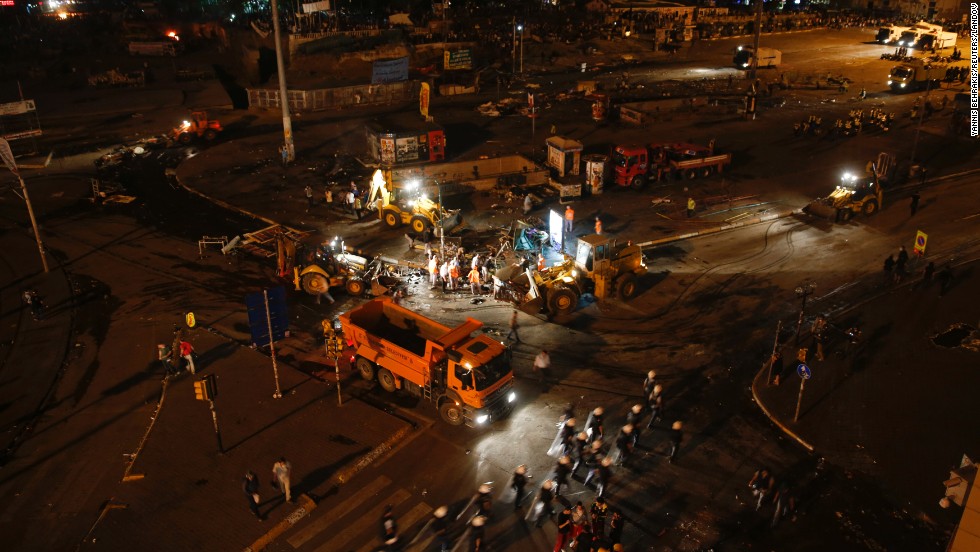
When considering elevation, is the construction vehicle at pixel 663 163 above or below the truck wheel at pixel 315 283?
above

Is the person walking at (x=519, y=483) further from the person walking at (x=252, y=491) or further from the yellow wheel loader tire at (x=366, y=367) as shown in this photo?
the yellow wheel loader tire at (x=366, y=367)

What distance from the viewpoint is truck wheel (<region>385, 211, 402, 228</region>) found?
3112 cm

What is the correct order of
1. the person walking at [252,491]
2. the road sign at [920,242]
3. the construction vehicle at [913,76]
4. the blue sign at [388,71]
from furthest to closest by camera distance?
the construction vehicle at [913,76]
the blue sign at [388,71]
the road sign at [920,242]
the person walking at [252,491]

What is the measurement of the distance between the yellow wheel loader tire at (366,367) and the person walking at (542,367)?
479cm

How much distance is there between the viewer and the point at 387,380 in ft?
63.6

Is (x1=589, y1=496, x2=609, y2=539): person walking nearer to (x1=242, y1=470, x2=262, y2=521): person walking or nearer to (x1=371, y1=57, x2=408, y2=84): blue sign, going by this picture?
(x1=242, y1=470, x2=262, y2=521): person walking

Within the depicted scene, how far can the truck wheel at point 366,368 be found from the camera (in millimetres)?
19641

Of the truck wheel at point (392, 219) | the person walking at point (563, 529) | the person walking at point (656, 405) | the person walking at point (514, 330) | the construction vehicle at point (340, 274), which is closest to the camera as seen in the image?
the person walking at point (563, 529)

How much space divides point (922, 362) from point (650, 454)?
1003 cm

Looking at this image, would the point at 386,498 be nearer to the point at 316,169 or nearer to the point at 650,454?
the point at 650,454

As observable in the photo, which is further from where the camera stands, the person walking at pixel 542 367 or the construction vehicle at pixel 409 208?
the construction vehicle at pixel 409 208

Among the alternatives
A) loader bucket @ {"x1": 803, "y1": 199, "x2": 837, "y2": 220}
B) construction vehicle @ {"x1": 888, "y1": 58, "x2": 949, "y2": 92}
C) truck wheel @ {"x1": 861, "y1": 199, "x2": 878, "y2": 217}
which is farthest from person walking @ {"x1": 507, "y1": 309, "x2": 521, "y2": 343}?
construction vehicle @ {"x1": 888, "y1": 58, "x2": 949, "y2": 92}

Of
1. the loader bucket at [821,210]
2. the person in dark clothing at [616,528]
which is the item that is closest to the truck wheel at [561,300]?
the person in dark clothing at [616,528]

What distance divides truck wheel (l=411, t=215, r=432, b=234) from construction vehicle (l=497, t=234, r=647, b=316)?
6.29m
